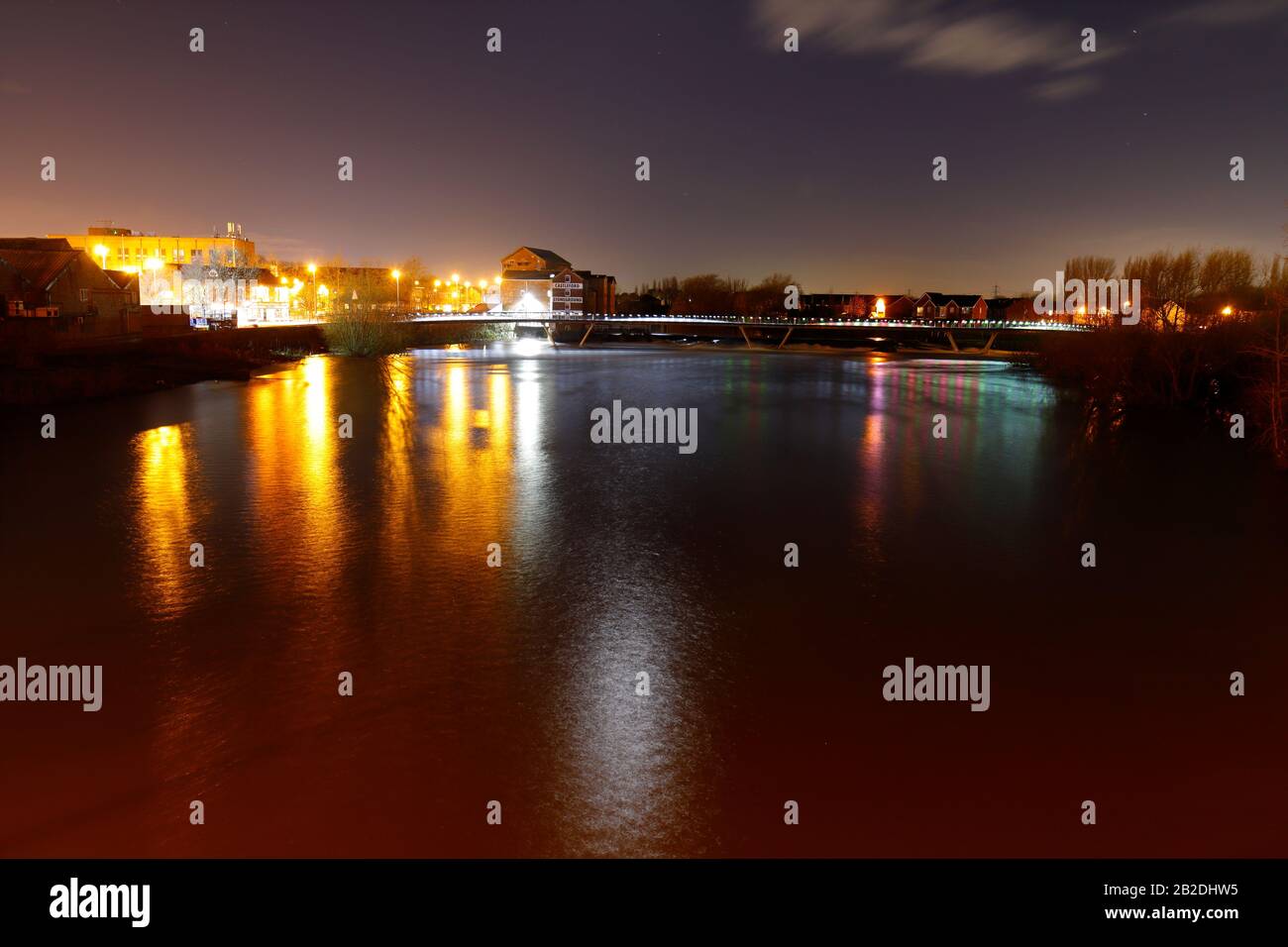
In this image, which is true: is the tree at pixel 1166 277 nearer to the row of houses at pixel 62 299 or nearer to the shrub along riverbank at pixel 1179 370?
the shrub along riverbank at pixel 1179 370

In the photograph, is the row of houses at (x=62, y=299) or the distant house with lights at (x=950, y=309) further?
the distant house with lights at (x=950, y=309)

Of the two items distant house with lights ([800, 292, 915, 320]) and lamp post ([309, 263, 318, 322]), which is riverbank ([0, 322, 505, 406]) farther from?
distant house with lights ([800, 292, 915, 320])

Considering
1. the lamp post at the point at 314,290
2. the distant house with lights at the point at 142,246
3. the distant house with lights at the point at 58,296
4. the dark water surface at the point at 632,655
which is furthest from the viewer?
the distant house with lights at the point at 142,246

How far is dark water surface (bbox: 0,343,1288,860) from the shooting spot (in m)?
7.18

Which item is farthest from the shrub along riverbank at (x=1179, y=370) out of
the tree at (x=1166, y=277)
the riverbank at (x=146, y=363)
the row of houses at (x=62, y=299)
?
the row of houses at (x=62, y=299)

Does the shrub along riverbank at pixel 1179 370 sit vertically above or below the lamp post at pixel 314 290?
below

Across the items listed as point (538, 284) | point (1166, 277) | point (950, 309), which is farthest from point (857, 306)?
point (1166, 277)

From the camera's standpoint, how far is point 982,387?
50906 mm

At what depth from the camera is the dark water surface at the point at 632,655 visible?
7.18 metres

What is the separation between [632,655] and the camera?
10.2 metres

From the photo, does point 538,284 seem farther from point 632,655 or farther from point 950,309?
point 632,655

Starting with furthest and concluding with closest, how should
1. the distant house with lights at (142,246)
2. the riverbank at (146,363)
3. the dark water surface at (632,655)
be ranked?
the distant house with lights at (142,246), the riverbank at (146,363), the dark water surface at (632,655)

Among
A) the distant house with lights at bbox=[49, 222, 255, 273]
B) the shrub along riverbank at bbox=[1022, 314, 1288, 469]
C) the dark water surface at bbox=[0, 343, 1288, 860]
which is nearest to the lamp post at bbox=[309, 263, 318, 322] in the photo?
the distant house with lights at bbox=[49, 222, 255, 273]
